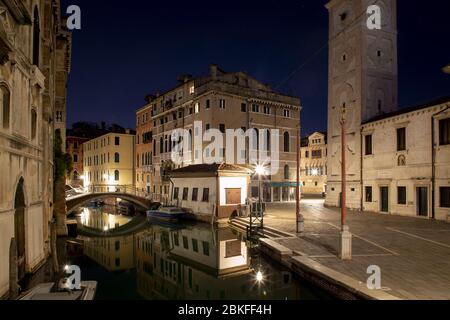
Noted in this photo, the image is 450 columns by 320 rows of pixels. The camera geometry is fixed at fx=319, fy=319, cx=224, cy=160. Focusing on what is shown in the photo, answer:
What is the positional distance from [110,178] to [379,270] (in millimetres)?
42022

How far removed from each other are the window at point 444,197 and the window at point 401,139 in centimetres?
390

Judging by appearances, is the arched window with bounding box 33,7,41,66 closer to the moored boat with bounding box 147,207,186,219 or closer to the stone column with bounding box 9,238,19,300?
the stone column with bounding box 9,238,19,300

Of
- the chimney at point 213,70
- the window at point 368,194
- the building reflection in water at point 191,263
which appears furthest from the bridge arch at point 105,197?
the window at point 368,194

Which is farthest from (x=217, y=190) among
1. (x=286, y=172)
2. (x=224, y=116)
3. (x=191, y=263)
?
(x=286, y=172)

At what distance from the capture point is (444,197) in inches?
753

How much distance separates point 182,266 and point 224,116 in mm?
19624

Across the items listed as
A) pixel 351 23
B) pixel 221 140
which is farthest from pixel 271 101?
pixel 351 23

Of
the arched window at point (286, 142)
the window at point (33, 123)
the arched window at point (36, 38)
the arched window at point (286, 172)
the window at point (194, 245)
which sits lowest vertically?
the window at point (194, 245)

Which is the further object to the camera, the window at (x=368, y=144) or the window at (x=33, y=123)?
the window at (x=368, y=144)

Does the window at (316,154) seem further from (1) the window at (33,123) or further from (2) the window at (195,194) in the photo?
(1) the window at (33,123)

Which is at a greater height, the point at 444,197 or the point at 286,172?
the point at 286,172

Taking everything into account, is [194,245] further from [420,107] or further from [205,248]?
[420,107]

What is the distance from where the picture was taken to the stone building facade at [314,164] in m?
55.9
